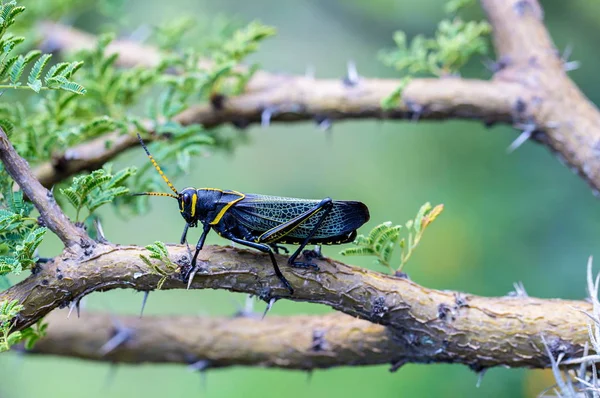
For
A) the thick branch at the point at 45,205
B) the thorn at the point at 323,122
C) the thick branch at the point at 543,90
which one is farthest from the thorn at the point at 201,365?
the thick branch at the point at 543,90

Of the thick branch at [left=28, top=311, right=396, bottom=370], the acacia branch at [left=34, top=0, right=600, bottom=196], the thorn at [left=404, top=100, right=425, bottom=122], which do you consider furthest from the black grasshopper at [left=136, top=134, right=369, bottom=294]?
the thorn at [left=404, top=100, right=425, bottom=122]

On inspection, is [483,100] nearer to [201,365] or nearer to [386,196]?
[201,365]

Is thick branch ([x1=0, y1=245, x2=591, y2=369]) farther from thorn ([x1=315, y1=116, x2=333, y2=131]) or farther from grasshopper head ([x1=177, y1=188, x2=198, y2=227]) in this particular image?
thorn ([x1=315, y1=116, x2=333, y2=131])

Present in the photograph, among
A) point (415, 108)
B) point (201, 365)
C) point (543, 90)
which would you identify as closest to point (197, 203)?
point (201, 365)

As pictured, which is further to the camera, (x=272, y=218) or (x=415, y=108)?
(x=415, y=108)

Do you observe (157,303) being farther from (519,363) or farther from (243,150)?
(519,363)

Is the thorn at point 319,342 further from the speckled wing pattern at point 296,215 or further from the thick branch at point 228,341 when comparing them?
the speckled wing pattern at point 296,215
